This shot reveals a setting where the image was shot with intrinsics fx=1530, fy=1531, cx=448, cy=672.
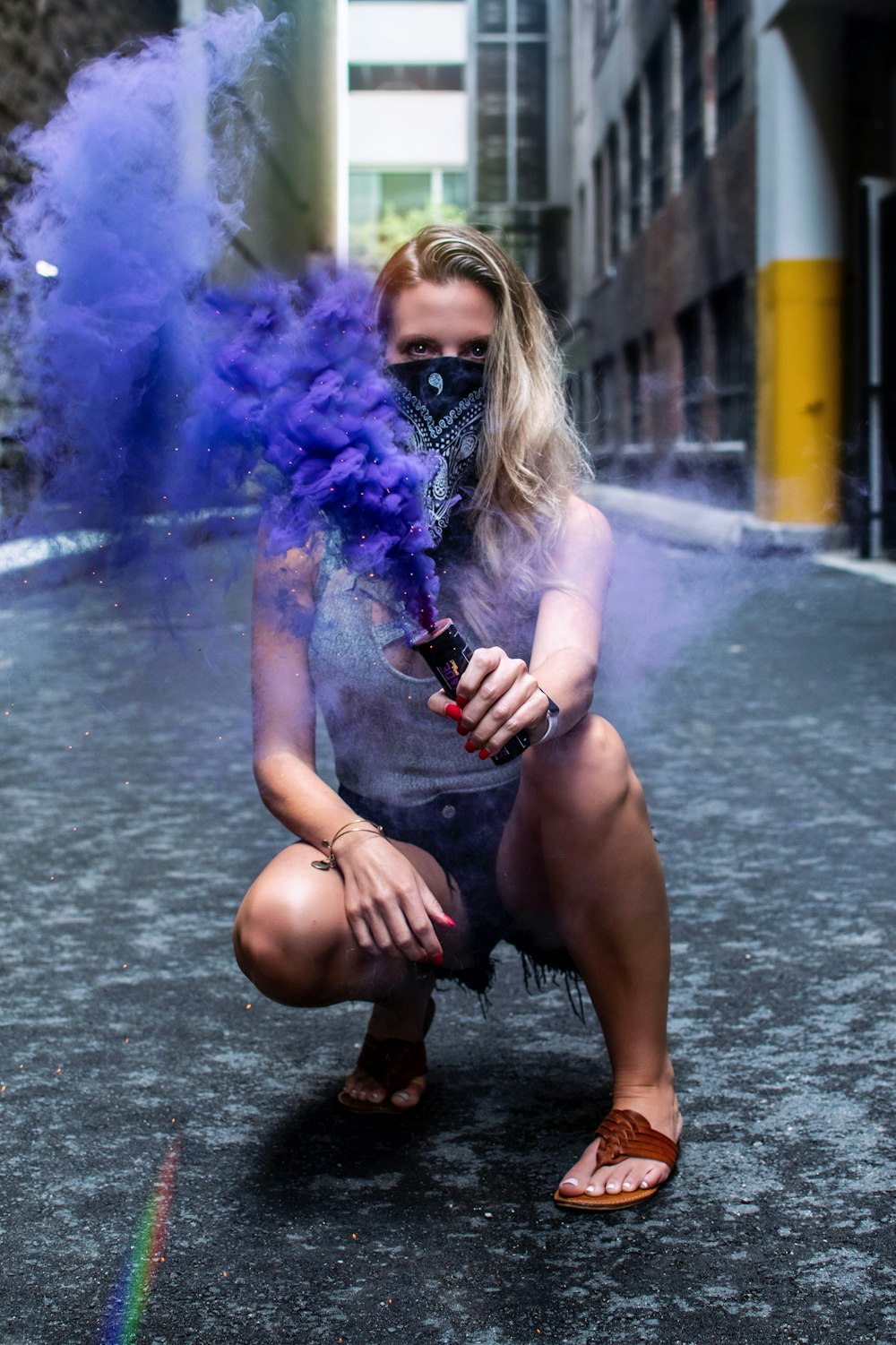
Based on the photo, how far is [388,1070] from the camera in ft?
7.36

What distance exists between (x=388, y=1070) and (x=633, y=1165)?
43 centimetres

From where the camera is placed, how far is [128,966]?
2.87 metres

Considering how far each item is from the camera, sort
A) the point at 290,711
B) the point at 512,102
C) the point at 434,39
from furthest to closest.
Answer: the point at 434,39 < the point at 512,102 < the point at 290,711

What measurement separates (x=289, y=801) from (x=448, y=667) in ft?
1.19

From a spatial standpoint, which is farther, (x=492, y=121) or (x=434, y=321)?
(x=492, y=121)

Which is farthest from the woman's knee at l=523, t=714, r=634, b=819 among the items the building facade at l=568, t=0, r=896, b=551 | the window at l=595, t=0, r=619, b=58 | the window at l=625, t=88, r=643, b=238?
the window at l=595, t=0, r=619, b=58

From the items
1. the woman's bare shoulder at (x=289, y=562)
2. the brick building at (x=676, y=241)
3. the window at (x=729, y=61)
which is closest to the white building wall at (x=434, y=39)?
the brick building at (x=676, y=241)

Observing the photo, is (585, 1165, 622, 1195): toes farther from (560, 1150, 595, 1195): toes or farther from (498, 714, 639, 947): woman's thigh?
(498, 714, 639, 947): woman's thigh

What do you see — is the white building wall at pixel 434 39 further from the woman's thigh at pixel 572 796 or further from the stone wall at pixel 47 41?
the woman's thigh at pixel 572 796

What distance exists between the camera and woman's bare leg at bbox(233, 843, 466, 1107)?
1896 mm

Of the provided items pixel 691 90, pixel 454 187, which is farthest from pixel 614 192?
pixel 454 187

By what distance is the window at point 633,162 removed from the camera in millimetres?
21844

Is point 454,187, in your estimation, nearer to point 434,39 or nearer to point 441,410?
point 434,39

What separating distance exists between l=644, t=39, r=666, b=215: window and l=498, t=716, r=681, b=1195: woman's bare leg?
18.3 m
